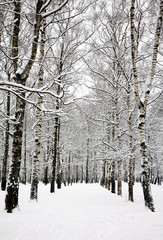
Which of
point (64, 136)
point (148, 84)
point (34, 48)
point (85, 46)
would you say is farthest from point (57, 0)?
point (64, 136)

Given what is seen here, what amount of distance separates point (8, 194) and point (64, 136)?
17672mm

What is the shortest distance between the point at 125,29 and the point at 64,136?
15.1 m

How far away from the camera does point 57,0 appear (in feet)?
20.4

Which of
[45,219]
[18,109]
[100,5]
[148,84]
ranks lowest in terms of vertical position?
[45,219]

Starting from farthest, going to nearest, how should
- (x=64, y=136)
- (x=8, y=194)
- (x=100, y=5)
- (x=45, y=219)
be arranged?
1. (x=64, y=136)
2. (x=100, y=5)
3. (x=8, y=194)
4. (x=45, y=219)

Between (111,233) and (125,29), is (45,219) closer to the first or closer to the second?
(111,233)

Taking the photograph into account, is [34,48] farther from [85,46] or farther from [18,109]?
[85,46]

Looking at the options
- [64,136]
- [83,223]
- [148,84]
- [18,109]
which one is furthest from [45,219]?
[64,136]

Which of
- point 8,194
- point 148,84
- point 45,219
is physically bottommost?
point 45,219

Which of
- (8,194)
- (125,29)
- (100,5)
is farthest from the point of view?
(125,29)

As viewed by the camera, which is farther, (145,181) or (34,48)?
(145,181)

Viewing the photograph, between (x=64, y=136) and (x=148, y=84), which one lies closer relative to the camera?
(x=148, y=84)

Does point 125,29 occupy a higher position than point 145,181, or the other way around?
point 125,29

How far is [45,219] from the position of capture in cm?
462
